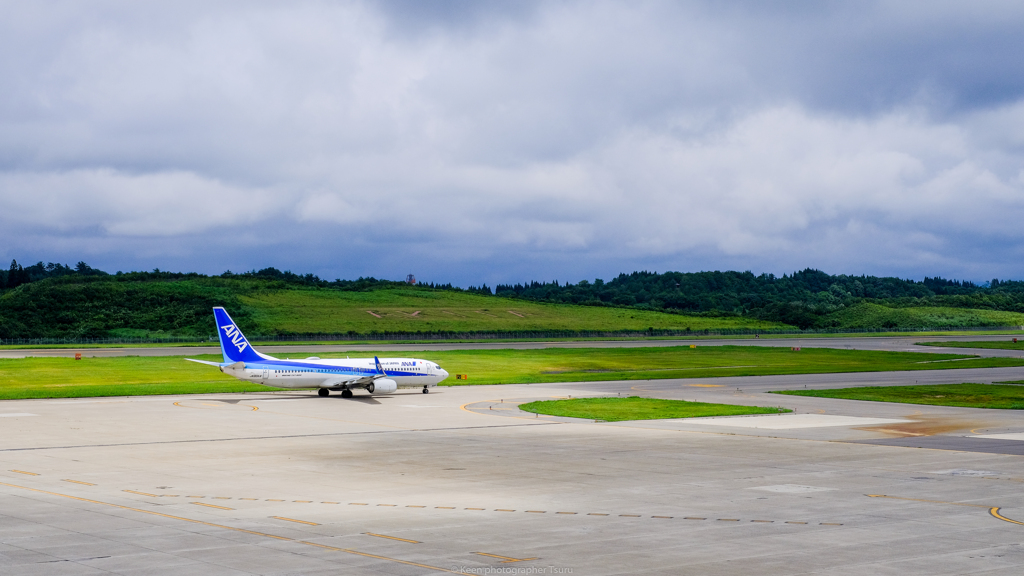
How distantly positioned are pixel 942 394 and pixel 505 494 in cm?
5471

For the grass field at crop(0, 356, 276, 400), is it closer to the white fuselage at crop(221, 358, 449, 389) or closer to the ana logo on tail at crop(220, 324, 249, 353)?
the white fuselage at crop(221, 358, 449, 389)

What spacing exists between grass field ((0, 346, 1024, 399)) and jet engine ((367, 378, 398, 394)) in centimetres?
1331

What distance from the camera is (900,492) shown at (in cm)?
3209

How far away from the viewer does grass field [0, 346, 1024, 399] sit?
277ft

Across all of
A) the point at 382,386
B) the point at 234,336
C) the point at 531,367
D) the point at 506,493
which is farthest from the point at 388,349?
the point at 506,493

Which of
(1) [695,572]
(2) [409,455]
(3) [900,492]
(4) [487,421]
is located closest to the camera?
(1) [695,572]

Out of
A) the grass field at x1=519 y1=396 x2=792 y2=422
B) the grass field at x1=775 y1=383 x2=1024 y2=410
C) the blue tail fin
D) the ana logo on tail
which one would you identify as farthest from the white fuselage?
the grass field at x1=775 y1=383 x2=1024 y2=410

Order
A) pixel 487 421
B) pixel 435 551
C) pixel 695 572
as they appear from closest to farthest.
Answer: pixel 695 572 < pixel 435 551 < pixel 487 421

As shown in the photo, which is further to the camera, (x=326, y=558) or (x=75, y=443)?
(x=75, y=443)

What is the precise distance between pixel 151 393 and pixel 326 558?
194 ft

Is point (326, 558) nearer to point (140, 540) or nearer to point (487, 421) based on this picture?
point (140, 540)

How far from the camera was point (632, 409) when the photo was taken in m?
63.9

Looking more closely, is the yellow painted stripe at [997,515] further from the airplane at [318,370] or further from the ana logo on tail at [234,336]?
the ana logo on tail at [234,336]

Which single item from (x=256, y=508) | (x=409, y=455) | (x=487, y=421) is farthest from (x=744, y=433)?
(x=256, y=508)
